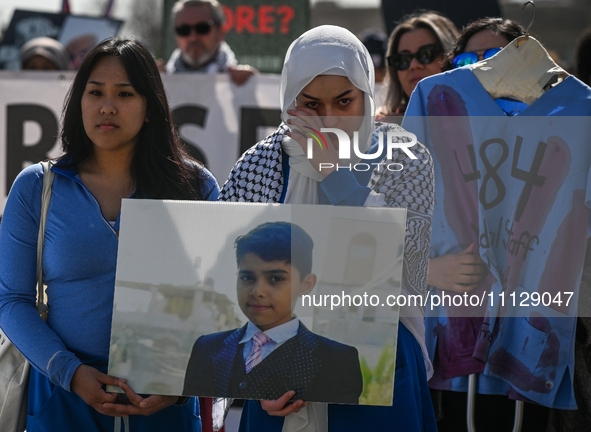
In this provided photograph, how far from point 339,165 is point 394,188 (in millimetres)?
160

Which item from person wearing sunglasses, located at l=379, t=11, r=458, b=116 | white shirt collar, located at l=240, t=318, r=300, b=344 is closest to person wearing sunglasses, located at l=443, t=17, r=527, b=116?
person wearing sunglasses, located at l=379, t=11, r=458, b=116

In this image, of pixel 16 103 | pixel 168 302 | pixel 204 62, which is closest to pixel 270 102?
pixel 204 62

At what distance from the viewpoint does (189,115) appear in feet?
15.0

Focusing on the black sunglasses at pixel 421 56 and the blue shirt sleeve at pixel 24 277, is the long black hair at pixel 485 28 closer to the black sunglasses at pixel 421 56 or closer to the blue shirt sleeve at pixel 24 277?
the black sunglasses at pixel 421 56

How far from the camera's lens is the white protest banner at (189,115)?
4.51 m

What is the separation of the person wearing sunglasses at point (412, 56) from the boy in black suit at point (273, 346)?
5.11 ft

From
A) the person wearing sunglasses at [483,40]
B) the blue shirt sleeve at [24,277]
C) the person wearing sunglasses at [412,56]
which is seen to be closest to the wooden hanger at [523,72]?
the person wearing sunglasses at [483,40]

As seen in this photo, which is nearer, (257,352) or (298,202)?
(257,352)

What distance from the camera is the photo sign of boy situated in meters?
1.66

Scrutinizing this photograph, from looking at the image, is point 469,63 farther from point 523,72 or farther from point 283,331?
point 283,331

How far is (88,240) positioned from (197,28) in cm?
299

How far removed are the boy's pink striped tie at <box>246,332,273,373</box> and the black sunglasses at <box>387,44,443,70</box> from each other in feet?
5.99

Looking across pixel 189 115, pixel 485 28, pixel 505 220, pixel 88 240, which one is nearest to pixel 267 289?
pixel 88 240

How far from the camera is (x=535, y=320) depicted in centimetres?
221
